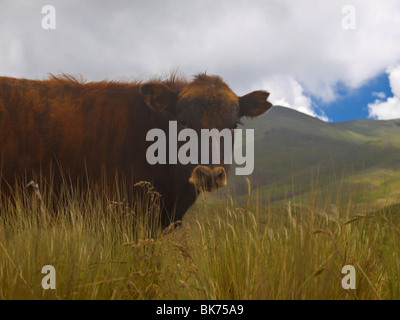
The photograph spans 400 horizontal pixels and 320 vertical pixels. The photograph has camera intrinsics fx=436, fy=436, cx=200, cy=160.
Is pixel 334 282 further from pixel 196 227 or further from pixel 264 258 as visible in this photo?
pixel 196 227

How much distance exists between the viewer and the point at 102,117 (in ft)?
22.6

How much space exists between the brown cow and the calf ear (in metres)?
0.70

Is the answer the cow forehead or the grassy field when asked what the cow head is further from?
the grassy field

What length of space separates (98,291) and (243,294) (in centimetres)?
125

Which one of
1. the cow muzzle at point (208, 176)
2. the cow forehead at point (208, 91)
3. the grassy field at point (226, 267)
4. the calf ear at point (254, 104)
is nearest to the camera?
the grassy field at point (226, 267)

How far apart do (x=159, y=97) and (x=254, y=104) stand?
6.08 ft

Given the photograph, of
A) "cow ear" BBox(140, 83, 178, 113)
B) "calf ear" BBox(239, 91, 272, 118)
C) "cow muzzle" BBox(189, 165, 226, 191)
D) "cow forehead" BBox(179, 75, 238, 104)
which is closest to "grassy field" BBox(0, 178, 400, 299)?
"cow muzzle" BBox(189, 165, 226, 191)

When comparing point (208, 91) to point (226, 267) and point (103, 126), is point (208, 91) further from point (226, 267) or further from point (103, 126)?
point (226, 267)

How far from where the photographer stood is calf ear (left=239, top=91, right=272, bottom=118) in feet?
25.7

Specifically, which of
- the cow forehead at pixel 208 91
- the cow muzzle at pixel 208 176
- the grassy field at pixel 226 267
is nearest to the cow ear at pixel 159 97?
the cow forehead at pixel 208 91

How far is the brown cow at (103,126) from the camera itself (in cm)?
663

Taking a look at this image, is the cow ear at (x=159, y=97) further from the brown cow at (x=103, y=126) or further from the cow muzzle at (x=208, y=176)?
the cow muzzle at (x=208, y=176)

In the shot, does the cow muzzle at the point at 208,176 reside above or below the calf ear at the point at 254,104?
below
